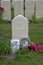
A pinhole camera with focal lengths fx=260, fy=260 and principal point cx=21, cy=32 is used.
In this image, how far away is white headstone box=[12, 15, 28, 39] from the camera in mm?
7516

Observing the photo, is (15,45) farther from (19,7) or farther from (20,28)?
(19,7)

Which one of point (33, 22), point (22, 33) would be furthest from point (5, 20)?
point (22, 33)

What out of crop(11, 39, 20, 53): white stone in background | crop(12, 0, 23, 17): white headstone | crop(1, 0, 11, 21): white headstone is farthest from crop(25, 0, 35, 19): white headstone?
crop(11, 39, 20, 53): white stone in background

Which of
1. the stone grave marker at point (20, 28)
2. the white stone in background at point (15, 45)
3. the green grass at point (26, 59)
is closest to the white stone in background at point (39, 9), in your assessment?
the stone grave marker at point (20, 28)

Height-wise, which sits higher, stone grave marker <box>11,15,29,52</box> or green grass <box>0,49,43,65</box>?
stone grave marker <box>11,15,29,52</box>

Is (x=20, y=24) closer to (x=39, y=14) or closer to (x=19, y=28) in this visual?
(x=19, y=28)

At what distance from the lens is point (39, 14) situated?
15.7 meters

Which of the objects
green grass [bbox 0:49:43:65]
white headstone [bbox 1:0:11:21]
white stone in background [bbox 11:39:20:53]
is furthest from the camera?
white headstone [bbox 1:0:11:21]

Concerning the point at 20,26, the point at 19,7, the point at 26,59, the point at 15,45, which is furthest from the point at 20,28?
the point at 19,7

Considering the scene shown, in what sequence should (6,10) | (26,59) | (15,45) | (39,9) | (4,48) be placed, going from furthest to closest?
(39,9)
(6,10)
(15,45)
(4,48)
(26,59)

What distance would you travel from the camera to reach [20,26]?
7.61m

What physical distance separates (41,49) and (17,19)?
112 cm

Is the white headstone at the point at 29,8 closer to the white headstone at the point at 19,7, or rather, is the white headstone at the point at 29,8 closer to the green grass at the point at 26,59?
the white headstone at the point at 19,7

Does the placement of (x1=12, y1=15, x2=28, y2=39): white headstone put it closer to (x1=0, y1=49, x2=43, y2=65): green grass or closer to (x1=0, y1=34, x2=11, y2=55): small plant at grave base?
(x1=0, y1=49, x2=43, y2=65): green grass
